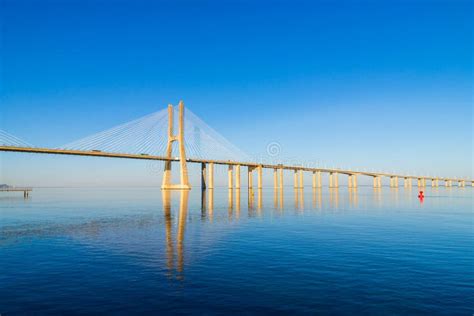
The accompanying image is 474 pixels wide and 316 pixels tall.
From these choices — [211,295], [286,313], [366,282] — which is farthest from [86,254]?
[366,282]

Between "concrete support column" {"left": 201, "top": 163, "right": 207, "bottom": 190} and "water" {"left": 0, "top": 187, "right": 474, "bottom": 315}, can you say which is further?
"concrete support column" {"left": 201, "top": 163, "right": 207, "bottom": 190}

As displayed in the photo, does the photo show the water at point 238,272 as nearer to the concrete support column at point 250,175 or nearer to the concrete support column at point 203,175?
the concrete support column at point 203,175

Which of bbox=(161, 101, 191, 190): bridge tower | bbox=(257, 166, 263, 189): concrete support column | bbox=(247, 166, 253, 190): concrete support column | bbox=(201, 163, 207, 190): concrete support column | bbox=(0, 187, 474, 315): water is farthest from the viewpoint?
bbox=(247, 166, 253, 190): concrete support column

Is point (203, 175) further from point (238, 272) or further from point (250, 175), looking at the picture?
point (238, 272)

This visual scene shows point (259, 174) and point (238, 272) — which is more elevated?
point (259, 174)

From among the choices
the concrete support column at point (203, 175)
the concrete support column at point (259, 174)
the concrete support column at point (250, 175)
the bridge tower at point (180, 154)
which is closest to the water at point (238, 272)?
the bridge tower at point (180, 154)

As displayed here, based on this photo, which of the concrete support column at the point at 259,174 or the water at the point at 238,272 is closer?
the water at the point at 238,272

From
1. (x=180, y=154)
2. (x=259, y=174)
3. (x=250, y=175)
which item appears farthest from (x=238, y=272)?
(x=250, y=175)

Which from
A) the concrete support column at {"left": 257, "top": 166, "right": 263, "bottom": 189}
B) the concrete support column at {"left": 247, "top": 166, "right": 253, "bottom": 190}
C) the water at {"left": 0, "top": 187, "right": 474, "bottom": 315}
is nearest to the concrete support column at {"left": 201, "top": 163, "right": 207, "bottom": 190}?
the concrete support column at {"left": 247, "top": 166, "right": 253, "bottom": 190}

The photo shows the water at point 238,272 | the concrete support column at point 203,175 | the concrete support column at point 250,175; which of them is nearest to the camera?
the water at point 238,272

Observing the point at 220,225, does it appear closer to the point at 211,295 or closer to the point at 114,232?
the point at 114,232

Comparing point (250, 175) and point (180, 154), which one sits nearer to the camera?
point (180, 154)

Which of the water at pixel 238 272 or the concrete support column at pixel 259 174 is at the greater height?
the concrete support column at pixel 259 174

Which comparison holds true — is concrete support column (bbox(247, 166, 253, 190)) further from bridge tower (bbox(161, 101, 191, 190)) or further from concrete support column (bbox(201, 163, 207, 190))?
bridge tower (bbox(161, 101, 191, 190))
